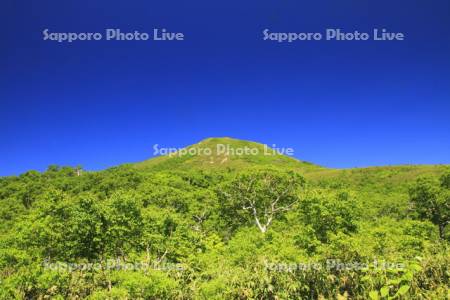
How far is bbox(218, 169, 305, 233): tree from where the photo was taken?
5044cm

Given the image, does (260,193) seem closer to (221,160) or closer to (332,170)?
(332,170)

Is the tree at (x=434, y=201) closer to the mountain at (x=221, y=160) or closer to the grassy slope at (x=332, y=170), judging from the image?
the grassy slope at (x=332, y=170)

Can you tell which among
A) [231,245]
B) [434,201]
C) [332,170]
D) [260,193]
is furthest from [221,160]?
[231,245]

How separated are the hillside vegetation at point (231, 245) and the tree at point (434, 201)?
0.19 meters

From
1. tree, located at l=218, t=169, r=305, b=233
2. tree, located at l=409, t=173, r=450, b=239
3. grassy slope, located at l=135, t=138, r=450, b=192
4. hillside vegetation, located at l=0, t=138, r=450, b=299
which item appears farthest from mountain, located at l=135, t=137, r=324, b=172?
tree, located at l=218, t=169, r=305, b=233

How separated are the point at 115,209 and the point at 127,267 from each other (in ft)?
20.4

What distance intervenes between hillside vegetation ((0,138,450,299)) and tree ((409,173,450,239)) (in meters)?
0.19

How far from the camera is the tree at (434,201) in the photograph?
5034 centimetres

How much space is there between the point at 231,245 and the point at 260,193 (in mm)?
18670

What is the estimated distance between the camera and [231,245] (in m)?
32.4

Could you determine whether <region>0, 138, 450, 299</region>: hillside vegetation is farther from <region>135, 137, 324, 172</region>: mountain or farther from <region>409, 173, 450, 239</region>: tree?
<region>135, 137, 324, 172</region>: mountain

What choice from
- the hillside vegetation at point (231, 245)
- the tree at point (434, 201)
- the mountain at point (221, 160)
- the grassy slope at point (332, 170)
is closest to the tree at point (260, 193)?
the hillside vegetation at point (231, 245)

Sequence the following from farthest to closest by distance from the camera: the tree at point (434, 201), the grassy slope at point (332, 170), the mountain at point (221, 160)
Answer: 1. the mountain at point (221, 160)
2. the grassy slope at point (332, 170)
3. the tree at point (434, 201)

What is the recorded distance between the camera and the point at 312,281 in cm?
1892
